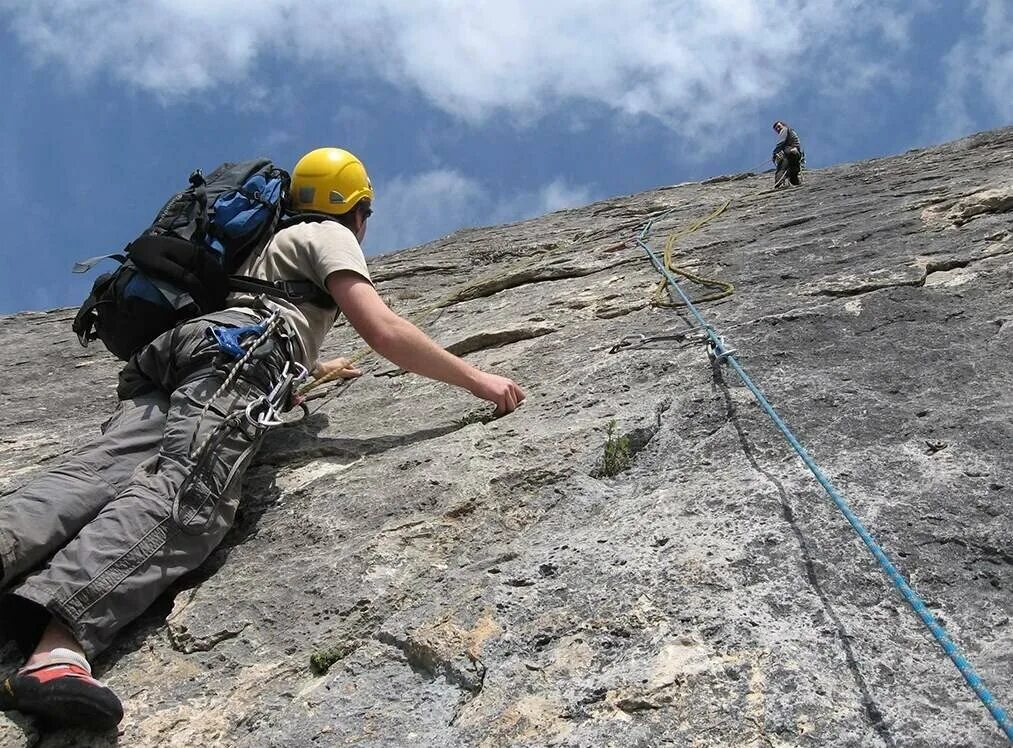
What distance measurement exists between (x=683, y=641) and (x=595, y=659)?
0.26 meters

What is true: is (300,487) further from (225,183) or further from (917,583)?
(917,583)

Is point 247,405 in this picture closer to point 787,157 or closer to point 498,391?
point 498,391

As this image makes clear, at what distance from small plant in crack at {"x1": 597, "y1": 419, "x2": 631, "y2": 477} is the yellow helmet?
7.22 feet

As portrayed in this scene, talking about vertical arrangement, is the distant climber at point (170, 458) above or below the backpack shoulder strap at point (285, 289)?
below

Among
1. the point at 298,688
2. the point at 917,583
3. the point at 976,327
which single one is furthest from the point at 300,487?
the point at 976,327

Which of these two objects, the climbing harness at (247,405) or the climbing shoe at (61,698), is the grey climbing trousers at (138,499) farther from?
the climbing shoe at (61,698)

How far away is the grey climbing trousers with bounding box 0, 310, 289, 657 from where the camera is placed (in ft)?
10.2

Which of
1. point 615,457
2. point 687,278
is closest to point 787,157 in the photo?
point 687,278

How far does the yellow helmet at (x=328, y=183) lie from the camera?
16.3 ft

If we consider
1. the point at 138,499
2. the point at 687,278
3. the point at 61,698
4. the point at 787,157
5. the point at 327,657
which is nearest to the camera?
the point at 61,698

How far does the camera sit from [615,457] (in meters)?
3.62

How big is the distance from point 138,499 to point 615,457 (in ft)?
6.01

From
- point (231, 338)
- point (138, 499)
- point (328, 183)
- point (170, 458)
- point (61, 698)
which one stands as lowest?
point (61, 698)

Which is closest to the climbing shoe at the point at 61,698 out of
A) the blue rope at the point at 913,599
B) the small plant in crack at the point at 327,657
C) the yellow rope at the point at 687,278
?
the small plant in crack at the point at 327,657
